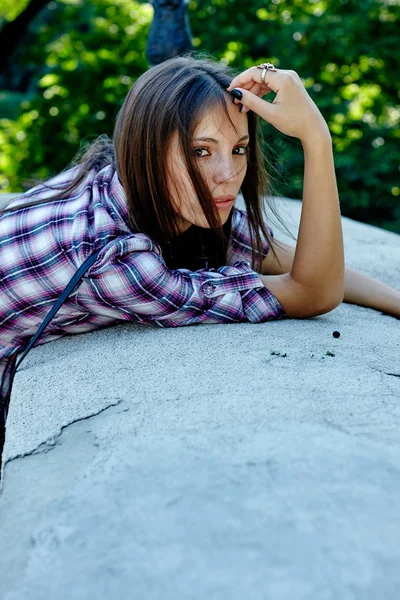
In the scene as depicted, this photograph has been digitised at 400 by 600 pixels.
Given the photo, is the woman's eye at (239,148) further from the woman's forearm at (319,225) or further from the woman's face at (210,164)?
the woman's forearm at (319,225)

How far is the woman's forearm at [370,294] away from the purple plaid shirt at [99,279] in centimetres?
58

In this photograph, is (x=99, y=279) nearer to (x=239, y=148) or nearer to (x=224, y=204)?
(x=224, y=204)

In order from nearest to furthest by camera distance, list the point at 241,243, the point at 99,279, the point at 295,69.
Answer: the point at 99,279 < the point at 241,243 < the point at 295,69

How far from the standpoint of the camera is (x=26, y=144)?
28.1 feet

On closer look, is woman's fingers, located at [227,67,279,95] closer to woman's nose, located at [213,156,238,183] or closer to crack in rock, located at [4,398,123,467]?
woman's nose, located at [213,156,238,183]

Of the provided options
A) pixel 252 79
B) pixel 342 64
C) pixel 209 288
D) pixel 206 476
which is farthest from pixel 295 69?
pixel 206 476

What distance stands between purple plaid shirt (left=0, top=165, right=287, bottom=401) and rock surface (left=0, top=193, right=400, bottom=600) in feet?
0.61

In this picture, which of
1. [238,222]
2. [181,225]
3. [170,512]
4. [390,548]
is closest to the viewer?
[390,548]

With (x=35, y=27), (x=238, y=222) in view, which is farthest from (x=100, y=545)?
(x=35, y=27)

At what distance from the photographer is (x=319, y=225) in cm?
257

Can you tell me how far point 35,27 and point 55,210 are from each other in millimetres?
9230

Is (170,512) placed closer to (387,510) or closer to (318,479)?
(318,479)

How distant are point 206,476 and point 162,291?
93 centimetres

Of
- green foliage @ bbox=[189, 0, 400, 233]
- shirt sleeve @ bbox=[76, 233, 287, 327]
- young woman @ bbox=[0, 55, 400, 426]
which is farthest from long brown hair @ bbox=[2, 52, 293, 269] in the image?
green foliage @ bbox=[189, 0, 400, 233]
